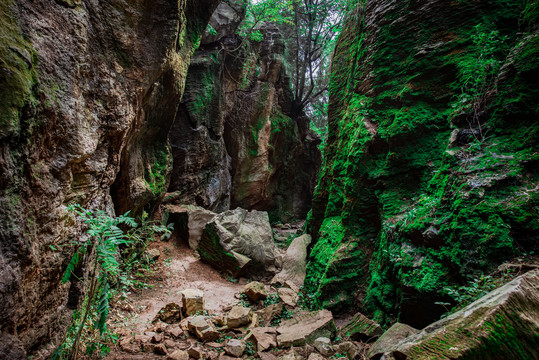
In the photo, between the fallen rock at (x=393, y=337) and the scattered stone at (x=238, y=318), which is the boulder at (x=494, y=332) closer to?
the fallen rock at (x=393, y=337)

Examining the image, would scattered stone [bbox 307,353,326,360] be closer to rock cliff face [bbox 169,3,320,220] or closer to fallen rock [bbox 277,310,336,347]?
fallen rock [bbox 277,310,336,347]

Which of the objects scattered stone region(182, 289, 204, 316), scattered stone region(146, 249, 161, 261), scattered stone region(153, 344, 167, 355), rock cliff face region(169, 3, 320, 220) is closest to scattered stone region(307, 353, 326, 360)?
scattered stone region(153, 344, 167, 355)

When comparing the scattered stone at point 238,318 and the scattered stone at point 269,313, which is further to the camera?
the scattered stone at point 269,313

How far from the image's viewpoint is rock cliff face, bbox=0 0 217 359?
2.03 m

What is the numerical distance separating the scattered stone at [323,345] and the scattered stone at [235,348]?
95 centimetres

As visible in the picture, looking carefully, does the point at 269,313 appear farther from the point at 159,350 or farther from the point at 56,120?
the point at 56,120

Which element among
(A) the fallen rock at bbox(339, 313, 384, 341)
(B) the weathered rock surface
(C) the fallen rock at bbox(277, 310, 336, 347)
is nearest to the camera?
(A) the fallen rock at bbox(339, 313, 384, 341)

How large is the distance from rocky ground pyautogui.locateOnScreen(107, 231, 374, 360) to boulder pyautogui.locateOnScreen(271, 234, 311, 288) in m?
0.47

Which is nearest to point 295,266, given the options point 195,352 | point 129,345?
point 195,352

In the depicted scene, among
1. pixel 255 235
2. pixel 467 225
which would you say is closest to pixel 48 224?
pixel 467 225

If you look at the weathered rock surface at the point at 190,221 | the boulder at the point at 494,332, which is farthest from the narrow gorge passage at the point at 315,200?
the weathered rock surface at the point at 190,221

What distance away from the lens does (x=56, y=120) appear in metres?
2.66

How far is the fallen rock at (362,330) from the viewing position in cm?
338

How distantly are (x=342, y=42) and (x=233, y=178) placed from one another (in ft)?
23.8
